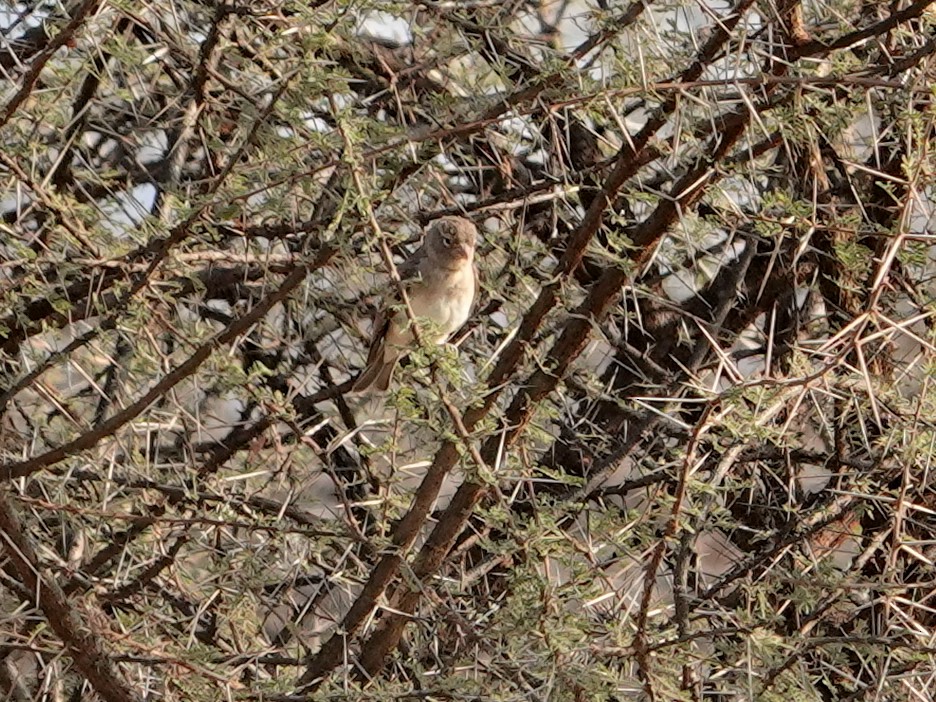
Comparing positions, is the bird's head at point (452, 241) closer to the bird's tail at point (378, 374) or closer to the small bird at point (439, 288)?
the small bird at point (439, 288)

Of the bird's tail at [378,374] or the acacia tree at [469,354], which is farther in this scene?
the bird's tail at [378,374]

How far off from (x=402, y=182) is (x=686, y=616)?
3.29 ft

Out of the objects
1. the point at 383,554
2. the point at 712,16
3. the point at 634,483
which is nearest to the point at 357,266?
the point at 383,554

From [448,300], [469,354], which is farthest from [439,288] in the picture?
[469,354]

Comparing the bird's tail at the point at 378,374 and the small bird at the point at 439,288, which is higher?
the small bird at the point at 439,288

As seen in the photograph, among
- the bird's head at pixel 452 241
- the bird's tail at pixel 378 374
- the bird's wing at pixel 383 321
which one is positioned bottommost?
the bird's tail at pixel 378 374

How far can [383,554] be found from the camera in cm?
328

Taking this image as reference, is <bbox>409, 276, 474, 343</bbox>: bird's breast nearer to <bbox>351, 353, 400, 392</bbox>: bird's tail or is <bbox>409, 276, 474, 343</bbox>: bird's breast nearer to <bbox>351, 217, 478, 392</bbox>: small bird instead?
<bbox>351, 217, 478, 392</bbox>: small bird

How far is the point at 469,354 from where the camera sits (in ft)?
13.3

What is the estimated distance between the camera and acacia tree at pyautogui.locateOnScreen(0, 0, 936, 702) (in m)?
2.86

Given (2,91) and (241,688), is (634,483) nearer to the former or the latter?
(241,688)

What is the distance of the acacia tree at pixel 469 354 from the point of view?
2.86 m

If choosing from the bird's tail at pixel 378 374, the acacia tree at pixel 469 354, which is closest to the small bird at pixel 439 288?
the bird's tail at pixel 378 374

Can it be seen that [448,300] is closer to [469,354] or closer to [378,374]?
[469,354]
